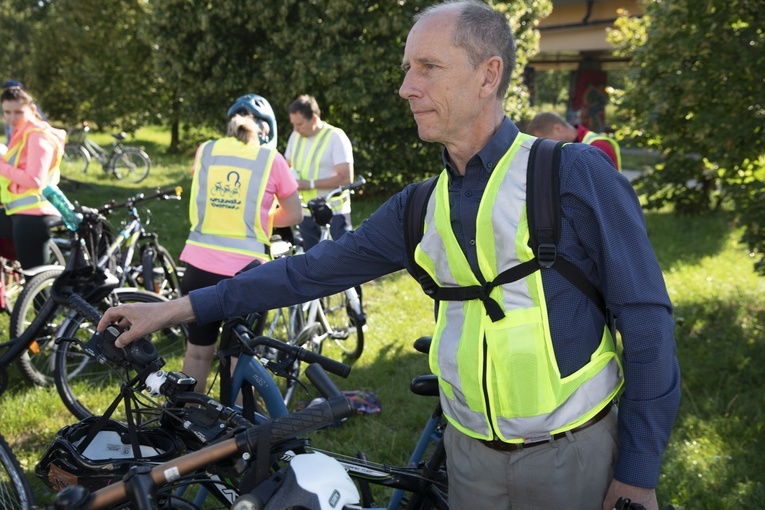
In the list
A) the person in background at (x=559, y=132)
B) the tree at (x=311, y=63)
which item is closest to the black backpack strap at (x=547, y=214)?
the person in background at (x=559, y=132)

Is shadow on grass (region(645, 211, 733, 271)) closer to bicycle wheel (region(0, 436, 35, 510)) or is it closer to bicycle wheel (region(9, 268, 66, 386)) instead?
bicycle wheel (region(9, 268, 66, 386))

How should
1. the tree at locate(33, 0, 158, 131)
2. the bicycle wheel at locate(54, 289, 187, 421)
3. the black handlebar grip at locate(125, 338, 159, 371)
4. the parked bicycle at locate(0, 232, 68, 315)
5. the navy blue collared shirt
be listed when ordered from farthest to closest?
the tree at locate(33, 0, 158, 131), the parked bicycle at locate(0, 232, 68, 315), the bicycle wheel at locate(54, 289, 187, 421), the black handlebar grip at locate(125, 338, 159, 371), the navy blue collared shirt

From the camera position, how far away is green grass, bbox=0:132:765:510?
15.2ft

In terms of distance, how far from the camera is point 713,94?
7.63 meters

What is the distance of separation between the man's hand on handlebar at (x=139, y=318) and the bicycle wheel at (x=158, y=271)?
398cm

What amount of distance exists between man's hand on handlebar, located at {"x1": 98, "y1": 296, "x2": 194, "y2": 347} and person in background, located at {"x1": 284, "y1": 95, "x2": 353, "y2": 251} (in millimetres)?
4900

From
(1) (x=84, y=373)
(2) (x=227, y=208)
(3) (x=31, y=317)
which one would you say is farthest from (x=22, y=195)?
(2) (x=227, y=208)

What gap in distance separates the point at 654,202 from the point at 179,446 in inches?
375

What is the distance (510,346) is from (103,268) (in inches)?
168

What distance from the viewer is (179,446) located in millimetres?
2117

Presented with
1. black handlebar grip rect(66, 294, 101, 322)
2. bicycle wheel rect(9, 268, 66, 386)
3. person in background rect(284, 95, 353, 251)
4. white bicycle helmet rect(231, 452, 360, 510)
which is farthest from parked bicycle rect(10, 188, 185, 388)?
white bicycle helmet rect(231, 452, 360, 510)

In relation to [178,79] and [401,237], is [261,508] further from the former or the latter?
[178,79]

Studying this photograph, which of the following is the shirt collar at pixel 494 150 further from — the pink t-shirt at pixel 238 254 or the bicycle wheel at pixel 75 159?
the bicycle wheel at pixel 75 159

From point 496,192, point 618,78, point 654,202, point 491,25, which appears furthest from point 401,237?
point 618,78
